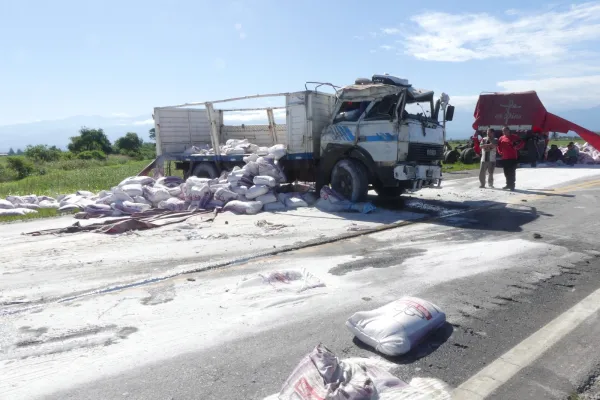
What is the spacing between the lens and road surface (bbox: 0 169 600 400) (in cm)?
310

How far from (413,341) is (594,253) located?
13.1ft

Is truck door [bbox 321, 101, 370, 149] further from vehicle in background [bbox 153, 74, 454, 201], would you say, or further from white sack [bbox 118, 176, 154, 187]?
white sack [bbox 118, 176, 154, 187]

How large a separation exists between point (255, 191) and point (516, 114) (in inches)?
578

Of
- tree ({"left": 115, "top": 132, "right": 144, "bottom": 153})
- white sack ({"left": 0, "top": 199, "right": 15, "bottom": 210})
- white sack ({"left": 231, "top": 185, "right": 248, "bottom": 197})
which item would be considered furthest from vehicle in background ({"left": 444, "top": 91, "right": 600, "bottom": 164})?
tree ({"left": 115, "top": 132, "right": 144, "bottom": 153})

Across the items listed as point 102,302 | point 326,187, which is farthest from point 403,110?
point 102,302

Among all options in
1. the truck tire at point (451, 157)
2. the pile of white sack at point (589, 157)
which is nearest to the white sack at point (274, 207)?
the truck tire at point (451, 157)

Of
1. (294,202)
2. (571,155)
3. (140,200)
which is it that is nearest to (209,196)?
(140,200)

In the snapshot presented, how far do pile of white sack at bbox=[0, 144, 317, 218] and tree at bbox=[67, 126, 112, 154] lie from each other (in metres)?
63.2

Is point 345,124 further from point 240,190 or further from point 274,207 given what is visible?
point 240,190

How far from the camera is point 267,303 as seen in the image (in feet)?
14.1

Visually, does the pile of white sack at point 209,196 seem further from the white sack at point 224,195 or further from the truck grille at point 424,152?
the truck grille at point 424,152

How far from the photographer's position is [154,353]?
3.40 m

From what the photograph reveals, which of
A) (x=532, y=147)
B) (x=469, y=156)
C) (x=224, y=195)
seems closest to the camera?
(x=224, y=195)

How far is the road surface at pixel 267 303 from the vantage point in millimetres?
3096
